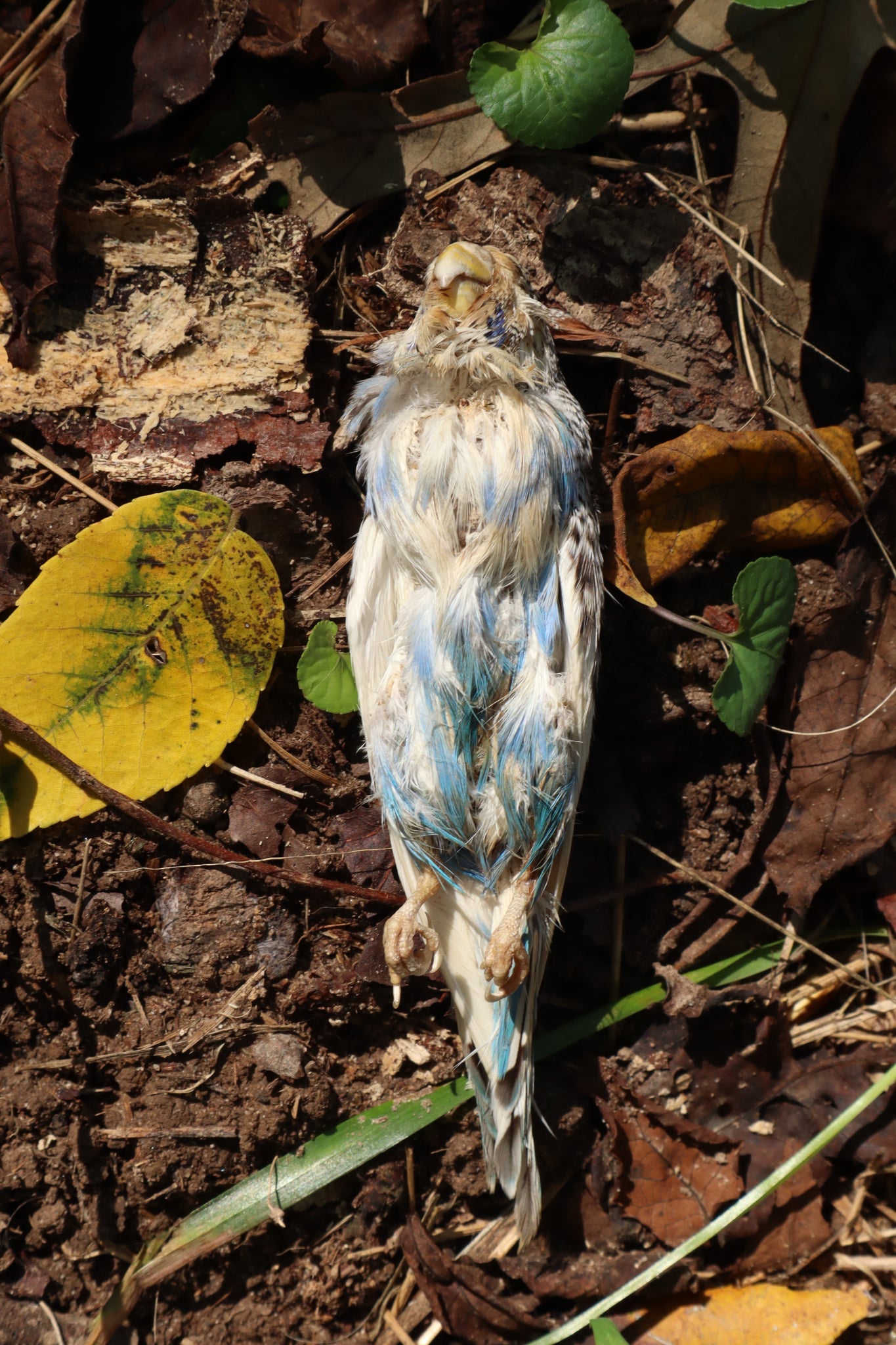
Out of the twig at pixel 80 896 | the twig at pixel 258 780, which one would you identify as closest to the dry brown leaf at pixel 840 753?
the twig at pixel 258 780

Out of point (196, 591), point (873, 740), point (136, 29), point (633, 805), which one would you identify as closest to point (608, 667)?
point (633, 805)

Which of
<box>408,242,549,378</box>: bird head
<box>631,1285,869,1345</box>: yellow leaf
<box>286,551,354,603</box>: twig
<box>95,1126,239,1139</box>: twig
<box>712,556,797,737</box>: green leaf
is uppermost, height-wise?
<box>408,242,549,378</box>: bird head

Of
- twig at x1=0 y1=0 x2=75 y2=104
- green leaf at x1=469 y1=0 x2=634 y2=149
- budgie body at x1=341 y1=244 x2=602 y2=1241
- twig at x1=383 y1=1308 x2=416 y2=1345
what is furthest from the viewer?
twig at x1=383 y1=1308 x2=416 y2=1345

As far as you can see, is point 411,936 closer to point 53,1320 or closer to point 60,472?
point 53,1320

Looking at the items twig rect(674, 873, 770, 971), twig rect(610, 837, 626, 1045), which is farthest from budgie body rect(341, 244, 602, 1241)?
twig rect(674, 873, 770, 971)

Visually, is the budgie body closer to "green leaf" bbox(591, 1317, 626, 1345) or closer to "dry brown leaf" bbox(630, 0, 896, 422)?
"green leaf" bbox(591, 1317, 626, 1345)

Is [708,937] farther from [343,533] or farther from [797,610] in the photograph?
[343,533]
